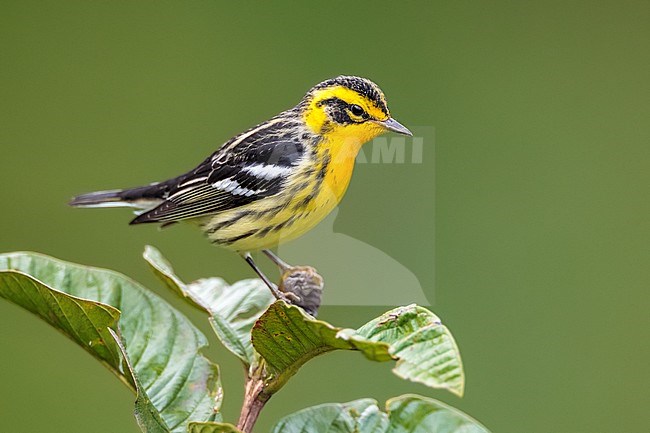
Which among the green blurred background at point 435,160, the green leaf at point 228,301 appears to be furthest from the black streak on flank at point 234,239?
the green blurred background at point 435,160

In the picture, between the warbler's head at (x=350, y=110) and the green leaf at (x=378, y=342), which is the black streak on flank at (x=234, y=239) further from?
the green leaf at (x=378, y=342)

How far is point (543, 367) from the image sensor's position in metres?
6.18

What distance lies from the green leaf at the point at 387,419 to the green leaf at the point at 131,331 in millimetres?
259

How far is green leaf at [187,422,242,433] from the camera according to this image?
178 centimetres

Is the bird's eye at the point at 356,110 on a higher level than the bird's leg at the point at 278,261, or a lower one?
higher

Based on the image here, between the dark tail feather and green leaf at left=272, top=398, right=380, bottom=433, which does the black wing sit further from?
green leaf at left=272, top=398, right=380, bottom=433

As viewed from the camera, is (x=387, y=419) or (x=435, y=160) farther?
(x=435, y=160)

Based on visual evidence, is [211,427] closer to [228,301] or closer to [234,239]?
[228,301]

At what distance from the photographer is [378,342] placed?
1.61 metres

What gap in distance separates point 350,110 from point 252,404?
136cm

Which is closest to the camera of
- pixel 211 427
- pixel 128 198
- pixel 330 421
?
pixel 211 427

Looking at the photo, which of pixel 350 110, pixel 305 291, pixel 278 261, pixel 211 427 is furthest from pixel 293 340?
pixel 278 261

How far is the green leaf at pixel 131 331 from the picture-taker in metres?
2.02

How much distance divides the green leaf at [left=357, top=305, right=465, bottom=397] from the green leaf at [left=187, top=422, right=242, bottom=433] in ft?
1.02
